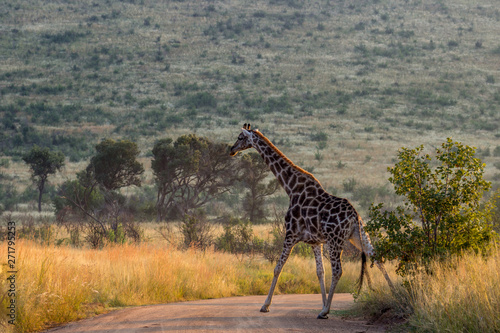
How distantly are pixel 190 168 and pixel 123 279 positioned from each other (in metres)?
19.4

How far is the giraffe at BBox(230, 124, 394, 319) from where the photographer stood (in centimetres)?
942

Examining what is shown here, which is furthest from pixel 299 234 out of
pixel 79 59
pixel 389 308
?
pixel 79 59

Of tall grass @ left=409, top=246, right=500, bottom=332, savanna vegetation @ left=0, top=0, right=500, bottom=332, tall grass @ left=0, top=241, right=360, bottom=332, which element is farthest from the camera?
savanna vegetation @ left=0, top=0, right=500, bottom=332

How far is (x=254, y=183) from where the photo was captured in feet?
110

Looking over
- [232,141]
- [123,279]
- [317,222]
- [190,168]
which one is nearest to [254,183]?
[190,168]

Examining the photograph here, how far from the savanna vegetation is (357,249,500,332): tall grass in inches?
1.3

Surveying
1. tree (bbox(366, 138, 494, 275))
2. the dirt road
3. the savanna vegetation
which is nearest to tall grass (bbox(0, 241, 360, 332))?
the savanna vegetation

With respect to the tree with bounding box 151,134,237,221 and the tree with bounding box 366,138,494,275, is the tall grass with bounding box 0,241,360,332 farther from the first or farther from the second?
the tree with bounding box 151,134,237,221

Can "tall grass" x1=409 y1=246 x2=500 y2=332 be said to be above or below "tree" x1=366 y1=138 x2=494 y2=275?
below

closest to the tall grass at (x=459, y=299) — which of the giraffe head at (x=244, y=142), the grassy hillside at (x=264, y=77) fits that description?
the giraffe head at (x=244, y=142)

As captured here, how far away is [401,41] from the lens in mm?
84125

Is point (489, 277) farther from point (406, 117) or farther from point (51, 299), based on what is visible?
point (406, 117)

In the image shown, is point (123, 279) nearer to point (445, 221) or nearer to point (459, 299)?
point (445, 221)

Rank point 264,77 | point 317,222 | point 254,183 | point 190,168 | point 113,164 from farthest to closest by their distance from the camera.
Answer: point 264,77 → point 254,183 → point 113,164 → point 190,168 → point 317,222
